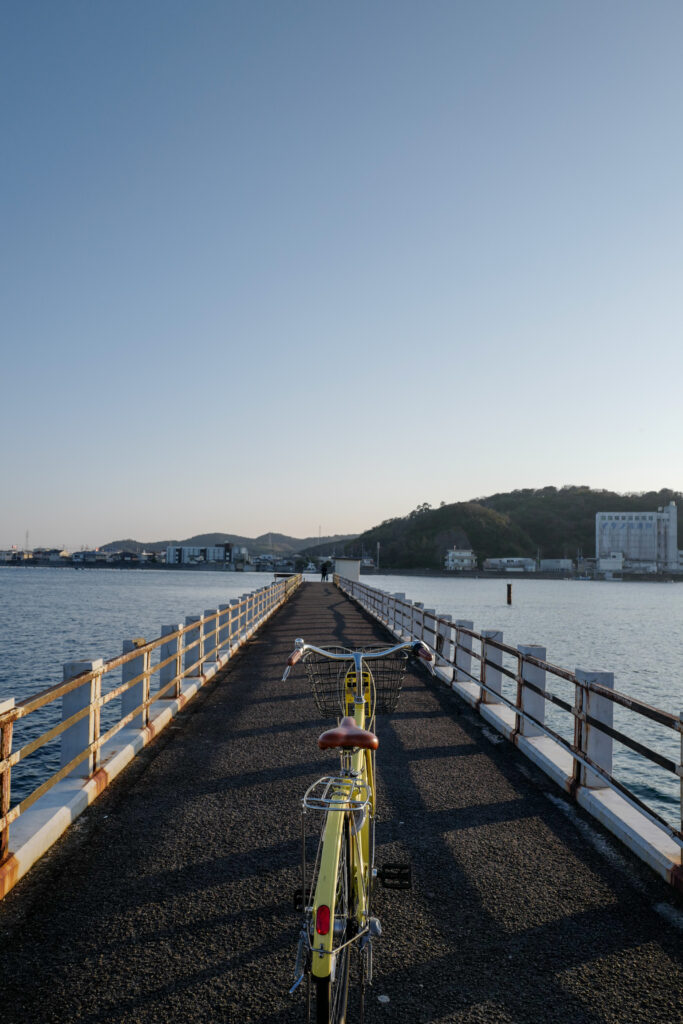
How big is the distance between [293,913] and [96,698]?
289 cm

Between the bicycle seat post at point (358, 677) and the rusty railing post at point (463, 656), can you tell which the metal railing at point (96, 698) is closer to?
the bicycle seat post at point (358, 677)

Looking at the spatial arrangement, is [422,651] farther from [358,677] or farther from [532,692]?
[532,692]

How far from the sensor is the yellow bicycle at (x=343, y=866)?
2455 mm

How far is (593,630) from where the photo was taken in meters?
48.7

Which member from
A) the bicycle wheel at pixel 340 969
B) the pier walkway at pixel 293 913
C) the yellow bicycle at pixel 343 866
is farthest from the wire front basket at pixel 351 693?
the pier walkway at pixel 293 913

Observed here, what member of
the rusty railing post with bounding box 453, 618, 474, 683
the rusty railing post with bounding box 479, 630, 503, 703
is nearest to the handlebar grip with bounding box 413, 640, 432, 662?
the rusty railing post with bounding box 479, 630, 503, 703

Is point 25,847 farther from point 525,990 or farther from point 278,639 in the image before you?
point 278,639

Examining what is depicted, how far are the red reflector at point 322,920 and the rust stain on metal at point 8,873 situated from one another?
274 cm

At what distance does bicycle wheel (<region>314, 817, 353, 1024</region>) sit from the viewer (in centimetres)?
242

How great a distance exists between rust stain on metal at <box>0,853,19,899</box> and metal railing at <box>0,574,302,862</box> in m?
0.06

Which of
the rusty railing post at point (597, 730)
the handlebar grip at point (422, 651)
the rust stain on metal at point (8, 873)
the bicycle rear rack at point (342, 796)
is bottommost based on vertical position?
the rust stain on metal at point (8, 873)

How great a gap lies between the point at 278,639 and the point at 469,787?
12.4m

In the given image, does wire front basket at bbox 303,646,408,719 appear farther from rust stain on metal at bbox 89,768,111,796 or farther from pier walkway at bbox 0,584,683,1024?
rust stain on metal at bbox 89,768,111,796

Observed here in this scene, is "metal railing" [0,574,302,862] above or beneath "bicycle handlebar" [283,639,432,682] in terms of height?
beneath
